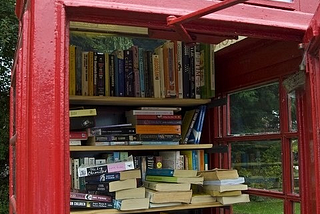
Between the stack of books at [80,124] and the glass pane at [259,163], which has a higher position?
the stack of books at [80,124]

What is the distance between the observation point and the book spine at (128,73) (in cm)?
249

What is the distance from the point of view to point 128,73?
2502 mm

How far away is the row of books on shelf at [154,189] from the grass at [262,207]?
73 millimetres

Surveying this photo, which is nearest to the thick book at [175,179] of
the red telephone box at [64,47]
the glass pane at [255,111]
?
the glass pane at [255,111]

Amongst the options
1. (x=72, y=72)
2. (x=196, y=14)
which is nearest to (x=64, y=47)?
(x=196, y=14)

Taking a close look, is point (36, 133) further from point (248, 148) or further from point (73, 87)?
point (248, 148)

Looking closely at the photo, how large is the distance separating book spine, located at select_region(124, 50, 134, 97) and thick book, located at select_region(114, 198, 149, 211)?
575 millimetres

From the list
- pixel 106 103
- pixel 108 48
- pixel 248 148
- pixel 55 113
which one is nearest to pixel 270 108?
pixel 248 148

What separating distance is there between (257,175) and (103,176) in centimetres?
83

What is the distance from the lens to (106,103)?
254 centimetres

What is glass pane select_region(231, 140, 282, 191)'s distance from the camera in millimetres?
2211

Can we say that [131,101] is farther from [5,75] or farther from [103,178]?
[5,75]

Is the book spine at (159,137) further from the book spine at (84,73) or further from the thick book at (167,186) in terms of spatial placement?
the book spine at (84,73)

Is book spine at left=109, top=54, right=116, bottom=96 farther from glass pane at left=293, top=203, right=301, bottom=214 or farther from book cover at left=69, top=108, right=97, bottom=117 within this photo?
glass pane at left=293, top=203, right=301, bottom=214
